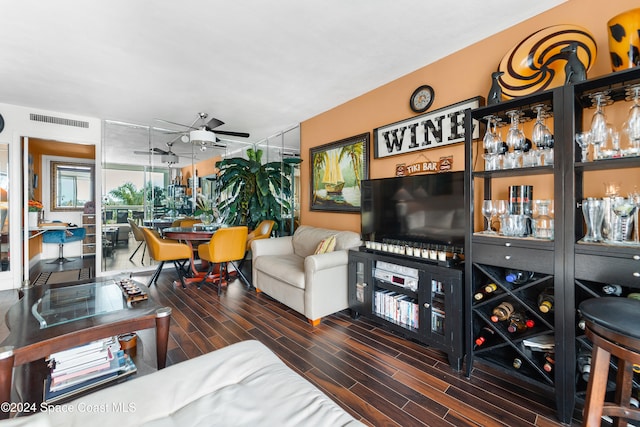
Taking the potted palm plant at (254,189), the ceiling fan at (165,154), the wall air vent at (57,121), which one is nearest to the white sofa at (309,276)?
the potted palm plant at (254,189)

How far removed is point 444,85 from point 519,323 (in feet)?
7.11

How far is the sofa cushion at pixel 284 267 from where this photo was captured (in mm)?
2912

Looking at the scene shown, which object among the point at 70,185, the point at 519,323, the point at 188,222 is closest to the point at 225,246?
the point at 188,222

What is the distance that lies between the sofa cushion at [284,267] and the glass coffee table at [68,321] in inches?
52.2

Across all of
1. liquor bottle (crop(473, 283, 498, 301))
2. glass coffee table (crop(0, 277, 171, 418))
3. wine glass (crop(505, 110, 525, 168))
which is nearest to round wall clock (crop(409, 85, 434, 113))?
wine glass (crop(505, 110, 525, 168))

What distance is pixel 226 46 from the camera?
2523 mm

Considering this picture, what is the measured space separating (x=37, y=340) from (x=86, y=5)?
2.27 metres

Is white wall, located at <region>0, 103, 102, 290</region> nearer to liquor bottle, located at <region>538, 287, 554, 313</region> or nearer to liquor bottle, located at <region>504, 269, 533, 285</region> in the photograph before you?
liquor bottle, located at <region>504, 269, 533, 285</region>

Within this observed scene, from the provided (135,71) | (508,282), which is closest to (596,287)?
(508,282)

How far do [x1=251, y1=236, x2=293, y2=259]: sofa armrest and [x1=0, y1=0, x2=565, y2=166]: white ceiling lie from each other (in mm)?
1981

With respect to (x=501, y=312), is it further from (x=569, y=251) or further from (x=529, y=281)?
(x=569, y=251)

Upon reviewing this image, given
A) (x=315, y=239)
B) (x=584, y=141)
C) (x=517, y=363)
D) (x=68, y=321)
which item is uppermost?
(x=584, y=141)

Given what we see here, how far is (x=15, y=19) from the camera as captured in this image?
84.8 inches

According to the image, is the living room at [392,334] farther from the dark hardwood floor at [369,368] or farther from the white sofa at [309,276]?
the white sofa at [309,276]
